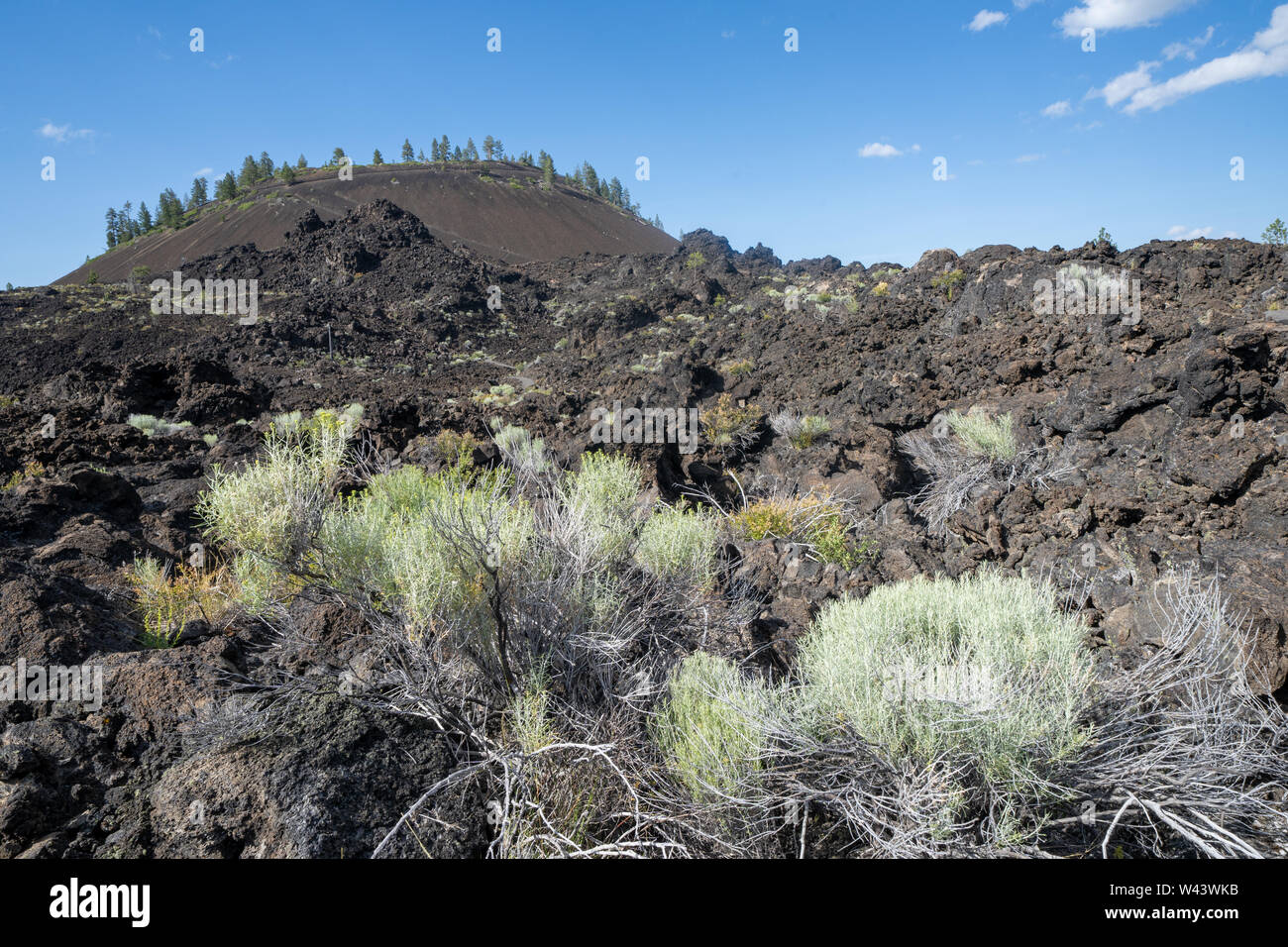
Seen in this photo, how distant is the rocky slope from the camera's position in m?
2.09

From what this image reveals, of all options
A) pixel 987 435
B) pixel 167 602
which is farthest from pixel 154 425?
pixel 987 435

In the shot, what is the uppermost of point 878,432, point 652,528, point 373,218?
point 373,218

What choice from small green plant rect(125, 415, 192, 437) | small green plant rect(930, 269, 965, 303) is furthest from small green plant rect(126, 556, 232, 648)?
small green plant rect(930, 269, 965, 303)

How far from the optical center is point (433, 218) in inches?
1628

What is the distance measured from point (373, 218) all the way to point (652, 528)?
30.4 metres

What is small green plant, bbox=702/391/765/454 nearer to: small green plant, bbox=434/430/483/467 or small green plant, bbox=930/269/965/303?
small green plant, bbox=434/430/483/467

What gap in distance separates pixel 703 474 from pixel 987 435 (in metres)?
2.75

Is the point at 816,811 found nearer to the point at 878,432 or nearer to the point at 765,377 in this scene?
the point at 878,432

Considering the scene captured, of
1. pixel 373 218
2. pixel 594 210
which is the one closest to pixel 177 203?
pixel 373 218

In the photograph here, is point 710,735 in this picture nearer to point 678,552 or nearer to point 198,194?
point 678,552

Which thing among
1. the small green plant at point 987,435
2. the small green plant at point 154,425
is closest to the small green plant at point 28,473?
the small green plant at point 154,425

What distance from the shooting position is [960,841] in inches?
78.2

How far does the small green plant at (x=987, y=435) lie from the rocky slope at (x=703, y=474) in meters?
0.31

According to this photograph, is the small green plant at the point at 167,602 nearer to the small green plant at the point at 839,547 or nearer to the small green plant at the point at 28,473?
the small green plant at the point at 28,473
